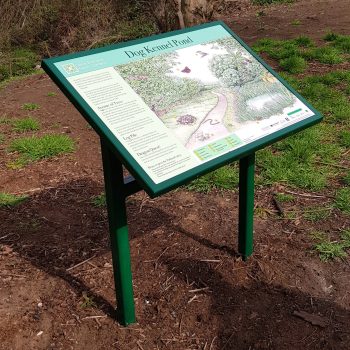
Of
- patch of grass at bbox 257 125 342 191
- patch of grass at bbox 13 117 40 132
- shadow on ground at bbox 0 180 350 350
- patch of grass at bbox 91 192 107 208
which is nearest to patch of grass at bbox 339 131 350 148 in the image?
patch of grass at bbox 257 125 342 191

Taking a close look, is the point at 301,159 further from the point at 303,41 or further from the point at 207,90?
the point at 303,41

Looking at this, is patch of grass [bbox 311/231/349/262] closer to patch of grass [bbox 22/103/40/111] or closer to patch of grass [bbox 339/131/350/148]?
patch of grass [bbox 339/131/350/148]

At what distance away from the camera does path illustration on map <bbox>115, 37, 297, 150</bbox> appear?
235cm

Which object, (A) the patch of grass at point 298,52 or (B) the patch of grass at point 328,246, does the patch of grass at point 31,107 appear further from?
(B) the patch of grass at point 328,246

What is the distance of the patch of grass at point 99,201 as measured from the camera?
3924 mm

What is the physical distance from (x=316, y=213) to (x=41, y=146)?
8.79 ft

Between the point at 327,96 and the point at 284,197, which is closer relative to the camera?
the point at 284,197

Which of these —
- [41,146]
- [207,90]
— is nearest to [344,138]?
[207,90]

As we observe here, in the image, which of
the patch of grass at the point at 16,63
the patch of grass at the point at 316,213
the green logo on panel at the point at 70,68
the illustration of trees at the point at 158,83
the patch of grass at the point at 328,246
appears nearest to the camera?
the green logo on panel at the point at 70,68

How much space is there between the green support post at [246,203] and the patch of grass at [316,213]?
652mm

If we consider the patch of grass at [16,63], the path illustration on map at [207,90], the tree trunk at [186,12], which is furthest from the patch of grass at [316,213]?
the patch of grass at [16,63]

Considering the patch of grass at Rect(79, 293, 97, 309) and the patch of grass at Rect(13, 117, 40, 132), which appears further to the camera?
the patch of grass at Rect(13, 117, 40, 132)

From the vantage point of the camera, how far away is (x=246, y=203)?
3.03 metres

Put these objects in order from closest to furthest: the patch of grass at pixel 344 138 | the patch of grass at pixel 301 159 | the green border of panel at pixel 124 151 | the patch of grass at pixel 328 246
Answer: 1. the green border of panel at pixel 124 151
2. the patch of grass at pixel 328 246
3. the patch of grass at pixel 301 159
4. the patch of grass at pixel 344 138
